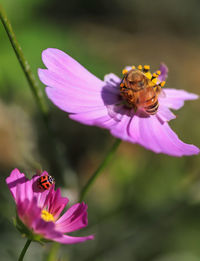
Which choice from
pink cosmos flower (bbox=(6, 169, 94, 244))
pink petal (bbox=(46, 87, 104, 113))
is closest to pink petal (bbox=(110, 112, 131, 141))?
pink petal (bbox=(46, 87, 104, 113))

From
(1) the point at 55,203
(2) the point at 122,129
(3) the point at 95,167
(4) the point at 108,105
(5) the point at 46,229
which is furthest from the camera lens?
(3) the point at 95,167

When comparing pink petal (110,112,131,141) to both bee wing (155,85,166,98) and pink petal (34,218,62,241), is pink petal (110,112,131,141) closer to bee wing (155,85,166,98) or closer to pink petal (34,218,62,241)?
bee wing (155,85,166,98)

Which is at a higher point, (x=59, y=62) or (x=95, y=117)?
(x=59, y=62)

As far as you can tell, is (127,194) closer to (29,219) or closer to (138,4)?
(29,219)

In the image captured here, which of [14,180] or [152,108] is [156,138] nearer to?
[152,108]

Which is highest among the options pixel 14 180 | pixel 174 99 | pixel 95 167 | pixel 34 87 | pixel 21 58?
pixel 21 58

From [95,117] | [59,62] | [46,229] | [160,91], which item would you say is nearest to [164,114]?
[160,91]

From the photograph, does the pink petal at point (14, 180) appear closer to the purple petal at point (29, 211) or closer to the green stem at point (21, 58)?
the purple petal at point (29, 211)
